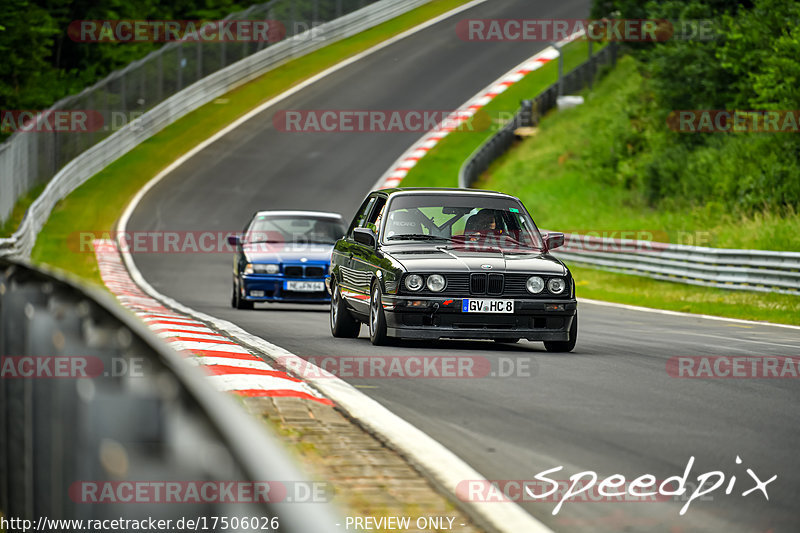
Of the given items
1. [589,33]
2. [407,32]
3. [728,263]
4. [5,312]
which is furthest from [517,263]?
[407,32]

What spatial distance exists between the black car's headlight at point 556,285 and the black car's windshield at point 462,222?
94cm

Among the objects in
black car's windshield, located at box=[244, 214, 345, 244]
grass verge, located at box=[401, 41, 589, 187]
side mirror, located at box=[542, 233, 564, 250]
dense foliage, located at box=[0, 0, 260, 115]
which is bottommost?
black car's windshield, located at box=[244, 214, 345, 244]

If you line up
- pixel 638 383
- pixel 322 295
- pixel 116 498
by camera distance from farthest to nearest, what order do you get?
pixel 322 295 → pixel 638 383 → pixel 116 498

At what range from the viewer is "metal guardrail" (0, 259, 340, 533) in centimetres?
223

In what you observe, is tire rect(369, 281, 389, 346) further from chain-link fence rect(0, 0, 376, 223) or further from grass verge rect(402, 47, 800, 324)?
chain-link fence rect(0, 0, 376, 223)

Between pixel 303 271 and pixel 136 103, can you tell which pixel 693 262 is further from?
pixel 136 103

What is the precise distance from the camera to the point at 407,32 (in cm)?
5581

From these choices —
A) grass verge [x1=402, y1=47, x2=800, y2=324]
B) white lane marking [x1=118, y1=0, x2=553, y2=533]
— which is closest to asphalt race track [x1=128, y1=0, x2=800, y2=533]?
white lane marking [x1=118, y1=0, x2=553, y2=533]

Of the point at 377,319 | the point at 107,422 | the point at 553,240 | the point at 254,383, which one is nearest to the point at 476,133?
the point at 553,240

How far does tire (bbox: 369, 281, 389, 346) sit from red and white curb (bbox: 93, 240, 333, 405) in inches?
55.8

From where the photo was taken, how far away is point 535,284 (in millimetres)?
11312

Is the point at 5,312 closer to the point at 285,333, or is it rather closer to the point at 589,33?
the point at 285,333

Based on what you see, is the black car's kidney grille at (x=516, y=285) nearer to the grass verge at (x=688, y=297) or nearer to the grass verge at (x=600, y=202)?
the grass verge at (x=688, y=297)

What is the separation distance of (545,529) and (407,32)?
5253 cm
